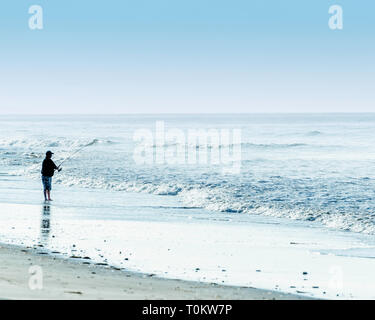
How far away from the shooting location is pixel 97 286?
8727 mm

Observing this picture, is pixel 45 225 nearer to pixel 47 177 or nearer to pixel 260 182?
pixel 47 177

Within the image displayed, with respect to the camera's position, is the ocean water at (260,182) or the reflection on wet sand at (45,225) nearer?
the reflection on wet sand at (45,225)

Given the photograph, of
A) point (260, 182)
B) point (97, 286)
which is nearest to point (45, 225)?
point (97, 286)

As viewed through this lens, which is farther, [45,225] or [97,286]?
[45,225]

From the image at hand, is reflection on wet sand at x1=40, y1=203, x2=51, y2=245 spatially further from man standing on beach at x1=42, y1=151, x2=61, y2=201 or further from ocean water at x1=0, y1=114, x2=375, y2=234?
ocean water at x1=0, y1=114, x2=375, y2=234

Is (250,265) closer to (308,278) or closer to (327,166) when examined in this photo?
(308,278)

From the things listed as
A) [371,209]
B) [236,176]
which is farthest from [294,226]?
[236,176]

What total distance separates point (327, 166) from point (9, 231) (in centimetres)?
2452

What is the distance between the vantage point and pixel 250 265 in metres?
10.8

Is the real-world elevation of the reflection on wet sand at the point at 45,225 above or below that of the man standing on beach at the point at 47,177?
below

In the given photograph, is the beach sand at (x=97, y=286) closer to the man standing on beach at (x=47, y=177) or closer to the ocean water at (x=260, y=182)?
the ocean water at (x=260, y=182)

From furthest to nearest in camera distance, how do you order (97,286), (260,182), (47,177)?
1. (260,182)
2. (47,177)
3. (97,286)

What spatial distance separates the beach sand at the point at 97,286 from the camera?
26.0ft

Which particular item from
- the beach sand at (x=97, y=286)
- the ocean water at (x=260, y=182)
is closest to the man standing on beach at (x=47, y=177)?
the ocean water at (x=260, y=182)
